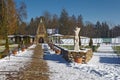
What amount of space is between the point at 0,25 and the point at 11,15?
15.6 meters

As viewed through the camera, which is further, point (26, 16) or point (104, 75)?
point (26, 16)

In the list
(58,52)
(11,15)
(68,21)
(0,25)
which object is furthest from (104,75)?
(68,21)

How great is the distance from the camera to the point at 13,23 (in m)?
49.8

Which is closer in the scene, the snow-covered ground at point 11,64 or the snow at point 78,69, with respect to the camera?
the snow at point 78,69

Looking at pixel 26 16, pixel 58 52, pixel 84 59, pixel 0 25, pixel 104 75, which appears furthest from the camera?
pixel 26 16

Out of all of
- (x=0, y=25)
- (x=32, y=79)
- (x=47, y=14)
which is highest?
(x=47, y=14)

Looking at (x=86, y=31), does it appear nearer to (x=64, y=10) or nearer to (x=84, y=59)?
(x=64, y=10)

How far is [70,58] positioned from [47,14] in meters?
99.3

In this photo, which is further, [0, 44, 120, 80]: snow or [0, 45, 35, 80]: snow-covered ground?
[0, 45, 35, 80]: snow-covered ground

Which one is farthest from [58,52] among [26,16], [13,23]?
[26,16]

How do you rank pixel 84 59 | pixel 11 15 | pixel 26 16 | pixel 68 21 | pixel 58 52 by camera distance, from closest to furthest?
pixel 84 59, pixel 58 52, pixel 11 15, pixel 26 16, pixel 68 21

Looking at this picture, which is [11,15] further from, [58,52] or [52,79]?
[52,79]

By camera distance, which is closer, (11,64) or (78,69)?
(78,69)

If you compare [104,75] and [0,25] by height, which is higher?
[0,25]
